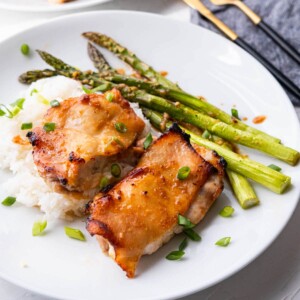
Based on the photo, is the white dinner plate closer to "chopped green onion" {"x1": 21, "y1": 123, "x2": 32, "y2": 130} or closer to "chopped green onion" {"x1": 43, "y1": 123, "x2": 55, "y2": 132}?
"chopped green onion" {"x1": 21, "y1": 123, "x2": 32, "y2": 130}

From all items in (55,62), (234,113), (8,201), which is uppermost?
(234,113)

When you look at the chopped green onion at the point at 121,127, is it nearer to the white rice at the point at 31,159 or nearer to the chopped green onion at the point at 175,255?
the white rice at the point at 31,159

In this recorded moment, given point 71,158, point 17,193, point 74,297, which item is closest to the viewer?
point 74,297

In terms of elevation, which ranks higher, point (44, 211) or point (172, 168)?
point (172, 168)

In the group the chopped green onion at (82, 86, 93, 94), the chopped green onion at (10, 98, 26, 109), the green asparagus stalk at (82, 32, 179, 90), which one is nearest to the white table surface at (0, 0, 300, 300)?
the chopped green onion at (10, 98, 26, 109)

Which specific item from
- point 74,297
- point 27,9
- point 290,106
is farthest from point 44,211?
point 27,9

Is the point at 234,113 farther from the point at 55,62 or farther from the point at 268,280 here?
the point at 55,62

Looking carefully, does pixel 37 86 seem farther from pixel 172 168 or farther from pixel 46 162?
pixel 172 168

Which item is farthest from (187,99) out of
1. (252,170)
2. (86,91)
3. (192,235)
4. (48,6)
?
(48,6)
